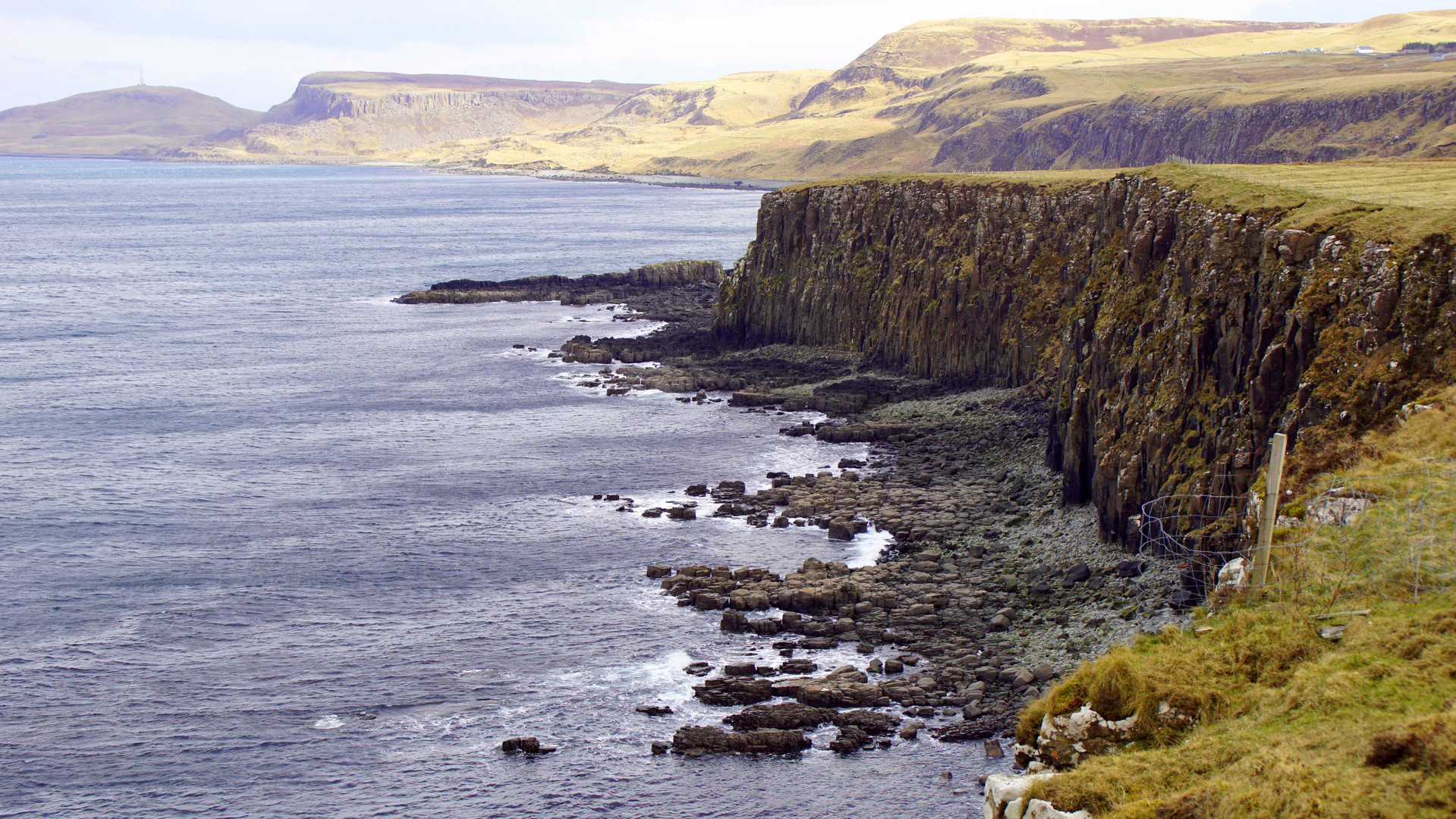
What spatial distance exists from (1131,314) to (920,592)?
17.4m

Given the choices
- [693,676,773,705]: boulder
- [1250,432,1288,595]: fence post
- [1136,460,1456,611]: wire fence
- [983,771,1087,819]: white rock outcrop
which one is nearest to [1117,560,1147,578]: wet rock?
[1136,460,1456,611]: wire fence

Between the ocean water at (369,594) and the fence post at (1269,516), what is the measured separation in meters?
10.2

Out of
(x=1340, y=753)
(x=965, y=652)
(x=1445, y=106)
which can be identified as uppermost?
(x=1445, y=106)

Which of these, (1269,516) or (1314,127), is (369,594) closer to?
(1269,516)

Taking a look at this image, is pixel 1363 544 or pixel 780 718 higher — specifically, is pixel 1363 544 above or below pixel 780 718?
above

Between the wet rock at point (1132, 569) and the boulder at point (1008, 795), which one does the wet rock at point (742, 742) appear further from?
the wet rock at point (1132, 569)

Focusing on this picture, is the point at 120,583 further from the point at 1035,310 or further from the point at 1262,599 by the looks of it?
the point at 1035,310

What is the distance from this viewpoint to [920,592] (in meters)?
44.0

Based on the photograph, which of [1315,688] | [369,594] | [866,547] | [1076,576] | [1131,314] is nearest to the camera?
[1315,688]

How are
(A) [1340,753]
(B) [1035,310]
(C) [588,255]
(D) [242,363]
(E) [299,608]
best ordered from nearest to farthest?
(A) [1340,753] → (E) [299,608] → (B) [1035,310] → (D) [242,363] → (C) [588,255]

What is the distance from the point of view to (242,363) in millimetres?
95250

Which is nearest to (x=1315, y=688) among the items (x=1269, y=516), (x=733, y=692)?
(x=1269, y=516)

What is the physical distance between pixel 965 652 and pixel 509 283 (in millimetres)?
105939

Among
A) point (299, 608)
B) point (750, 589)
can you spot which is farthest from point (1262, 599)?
point (299, 608)
